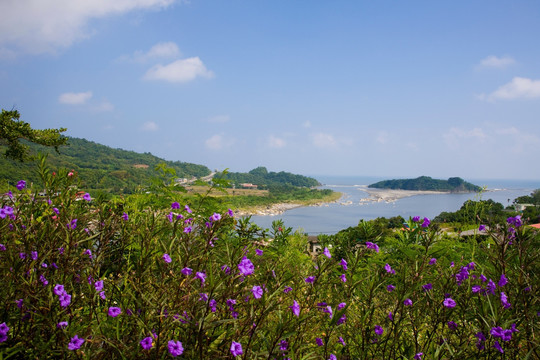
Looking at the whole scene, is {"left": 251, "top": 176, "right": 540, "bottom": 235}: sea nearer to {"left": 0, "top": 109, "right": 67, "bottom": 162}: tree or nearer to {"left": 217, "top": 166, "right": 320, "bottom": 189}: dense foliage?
{"left": 0, "top": 109, "right": 67, "bottom": 162}: tree

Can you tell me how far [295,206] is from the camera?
212ft

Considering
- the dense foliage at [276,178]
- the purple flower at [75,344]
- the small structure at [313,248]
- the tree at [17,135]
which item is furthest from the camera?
the dense foliage at [276,178]

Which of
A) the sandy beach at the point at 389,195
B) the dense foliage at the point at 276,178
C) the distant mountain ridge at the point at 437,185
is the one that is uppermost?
the dense foliage at the point at 276,178

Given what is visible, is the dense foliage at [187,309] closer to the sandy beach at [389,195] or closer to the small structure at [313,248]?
the small structure at [313,248]

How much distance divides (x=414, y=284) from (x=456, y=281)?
0.33 meters

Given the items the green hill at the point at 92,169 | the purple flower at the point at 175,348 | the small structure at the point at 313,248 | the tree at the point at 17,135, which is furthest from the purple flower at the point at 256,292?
the tree at the point at 17,135

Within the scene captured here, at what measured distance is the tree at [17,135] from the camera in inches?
497

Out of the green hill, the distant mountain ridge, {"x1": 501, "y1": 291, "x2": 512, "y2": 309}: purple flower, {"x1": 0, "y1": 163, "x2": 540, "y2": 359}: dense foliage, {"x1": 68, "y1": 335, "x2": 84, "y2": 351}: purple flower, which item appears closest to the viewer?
{"x1": 68, "y1": 335, "x2": 84, "y2": 351}: purple flower

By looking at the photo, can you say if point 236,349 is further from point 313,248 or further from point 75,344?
point 313,248

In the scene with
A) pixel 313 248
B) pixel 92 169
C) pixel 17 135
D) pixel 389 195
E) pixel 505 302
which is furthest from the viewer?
pixel 389 195

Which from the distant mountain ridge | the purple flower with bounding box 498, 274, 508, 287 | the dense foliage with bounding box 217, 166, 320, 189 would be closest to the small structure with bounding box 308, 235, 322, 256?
the purple flower with bounding box 498, 274, 508, 287

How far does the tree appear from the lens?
1262cm

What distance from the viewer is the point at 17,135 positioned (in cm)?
1273

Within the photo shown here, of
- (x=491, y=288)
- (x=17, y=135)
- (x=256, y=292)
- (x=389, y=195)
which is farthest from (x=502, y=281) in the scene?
(x=389, y=195)
